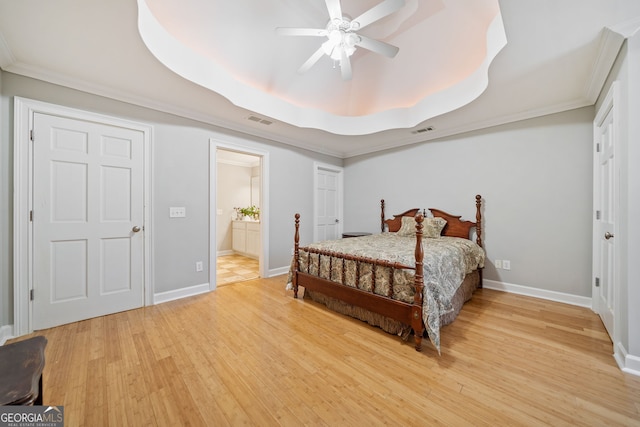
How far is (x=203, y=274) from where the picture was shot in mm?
3357

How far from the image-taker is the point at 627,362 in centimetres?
171

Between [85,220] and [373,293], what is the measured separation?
2.95 meters

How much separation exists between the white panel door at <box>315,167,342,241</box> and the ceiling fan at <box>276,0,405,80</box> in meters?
2.63

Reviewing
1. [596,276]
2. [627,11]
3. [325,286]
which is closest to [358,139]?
[325,286]

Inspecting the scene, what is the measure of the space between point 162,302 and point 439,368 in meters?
2.99

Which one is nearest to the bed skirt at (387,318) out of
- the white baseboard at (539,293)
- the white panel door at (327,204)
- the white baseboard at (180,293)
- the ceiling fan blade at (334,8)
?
the white baseboard at (539,293)

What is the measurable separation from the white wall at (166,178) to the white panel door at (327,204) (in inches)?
60.3

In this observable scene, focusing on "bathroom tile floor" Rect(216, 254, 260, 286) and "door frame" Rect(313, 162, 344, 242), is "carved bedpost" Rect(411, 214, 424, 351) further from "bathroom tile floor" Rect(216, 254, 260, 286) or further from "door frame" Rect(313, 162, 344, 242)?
"door frame" Rect(313, 162, 344, 242)

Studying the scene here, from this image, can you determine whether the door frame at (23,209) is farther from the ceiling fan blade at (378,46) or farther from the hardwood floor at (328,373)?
Result: the ceiling fan blade at (378,46)

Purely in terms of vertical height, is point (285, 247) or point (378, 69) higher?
point (378, 69)

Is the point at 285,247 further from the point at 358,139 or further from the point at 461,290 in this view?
the point at 461,290

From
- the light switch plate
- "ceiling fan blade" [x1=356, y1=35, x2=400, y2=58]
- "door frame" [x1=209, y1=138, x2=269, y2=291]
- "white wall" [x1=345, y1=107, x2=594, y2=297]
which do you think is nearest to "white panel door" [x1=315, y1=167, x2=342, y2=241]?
"door frame" [x1=209, y1=138, x2=269, y2=291]

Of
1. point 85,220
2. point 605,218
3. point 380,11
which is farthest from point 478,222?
point 85,220

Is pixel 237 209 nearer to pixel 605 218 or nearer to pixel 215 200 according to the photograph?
pixel 215 200
